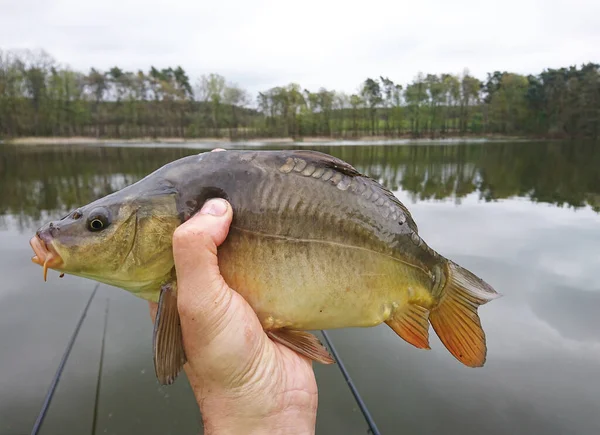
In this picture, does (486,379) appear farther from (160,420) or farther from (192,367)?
(192,367)

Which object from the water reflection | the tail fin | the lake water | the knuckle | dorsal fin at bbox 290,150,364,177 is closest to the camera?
the knuckle

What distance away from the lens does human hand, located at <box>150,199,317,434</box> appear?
1908 millimetres

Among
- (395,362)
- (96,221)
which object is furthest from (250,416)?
(395,362)

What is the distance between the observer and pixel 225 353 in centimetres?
203

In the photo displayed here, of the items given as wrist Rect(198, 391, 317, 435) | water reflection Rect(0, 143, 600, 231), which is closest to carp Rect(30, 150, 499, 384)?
wrist Rect(198, 391, 317, 435)

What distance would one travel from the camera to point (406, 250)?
2354mm

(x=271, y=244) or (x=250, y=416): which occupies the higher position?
(x=271, y=244)

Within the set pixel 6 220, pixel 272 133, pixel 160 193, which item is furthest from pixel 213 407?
pixel 272 133

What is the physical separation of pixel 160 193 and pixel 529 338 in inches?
270

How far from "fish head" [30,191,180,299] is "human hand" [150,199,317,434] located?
0.20 meters

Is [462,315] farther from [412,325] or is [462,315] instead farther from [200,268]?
[200,268]

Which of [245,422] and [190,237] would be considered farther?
[245,422]

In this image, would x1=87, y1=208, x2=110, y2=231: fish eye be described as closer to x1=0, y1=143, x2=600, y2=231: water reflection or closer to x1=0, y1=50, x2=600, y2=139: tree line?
x1=0, y1=143, x2=600, y2=231: water reflection

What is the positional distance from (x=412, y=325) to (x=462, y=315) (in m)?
0.31
